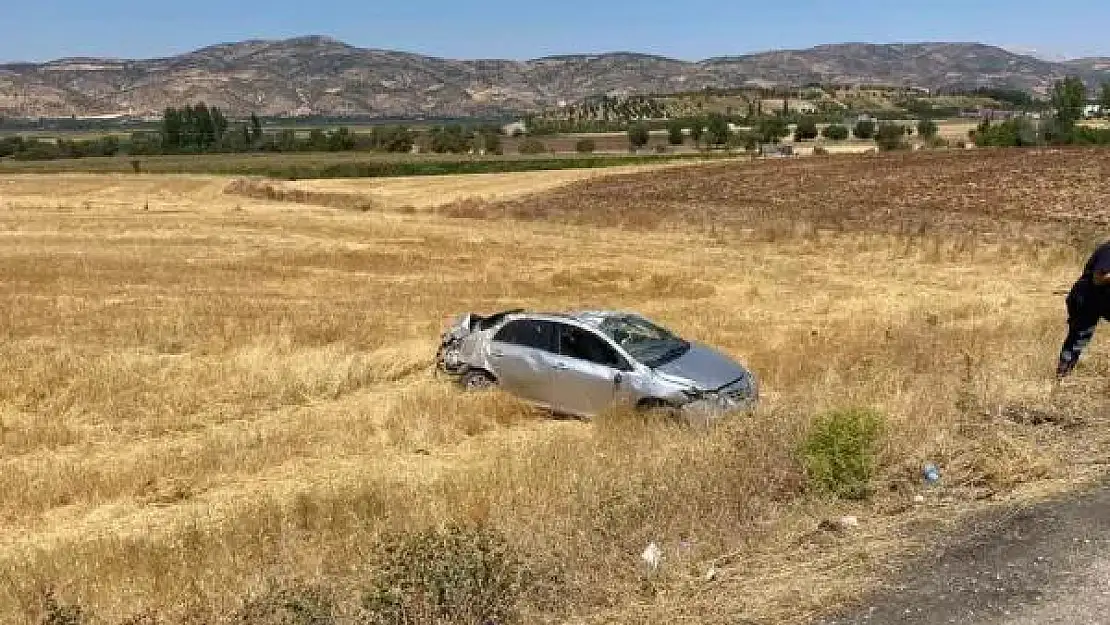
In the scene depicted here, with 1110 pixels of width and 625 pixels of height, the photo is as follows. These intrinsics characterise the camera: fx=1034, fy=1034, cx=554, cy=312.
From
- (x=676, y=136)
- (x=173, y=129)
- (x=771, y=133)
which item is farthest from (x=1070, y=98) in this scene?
(x=173, y=129)

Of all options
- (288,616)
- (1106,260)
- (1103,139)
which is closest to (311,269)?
(1106,260)

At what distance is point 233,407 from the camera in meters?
14.6

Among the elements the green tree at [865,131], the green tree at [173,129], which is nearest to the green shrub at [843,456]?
the green tree at [865,131]

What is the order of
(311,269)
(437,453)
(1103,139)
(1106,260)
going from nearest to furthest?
(1106,260)
(437,453)
(311,269)
(1103,139)

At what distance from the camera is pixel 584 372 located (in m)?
13.6

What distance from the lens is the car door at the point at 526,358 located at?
14102 mm

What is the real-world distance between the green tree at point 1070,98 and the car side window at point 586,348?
311ft

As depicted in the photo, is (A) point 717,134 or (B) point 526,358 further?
(A) point 717,134

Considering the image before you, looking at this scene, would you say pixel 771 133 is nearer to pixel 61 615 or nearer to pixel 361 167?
pixel 361 167

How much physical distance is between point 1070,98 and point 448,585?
115429 millimetres

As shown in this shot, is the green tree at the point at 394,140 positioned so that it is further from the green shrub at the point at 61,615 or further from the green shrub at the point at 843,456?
the green shrub at the point at 61,615

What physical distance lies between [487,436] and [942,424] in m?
5.73

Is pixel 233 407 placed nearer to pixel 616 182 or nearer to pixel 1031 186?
pixel 1031 186

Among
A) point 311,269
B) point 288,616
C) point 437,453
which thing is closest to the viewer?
point 288,616
